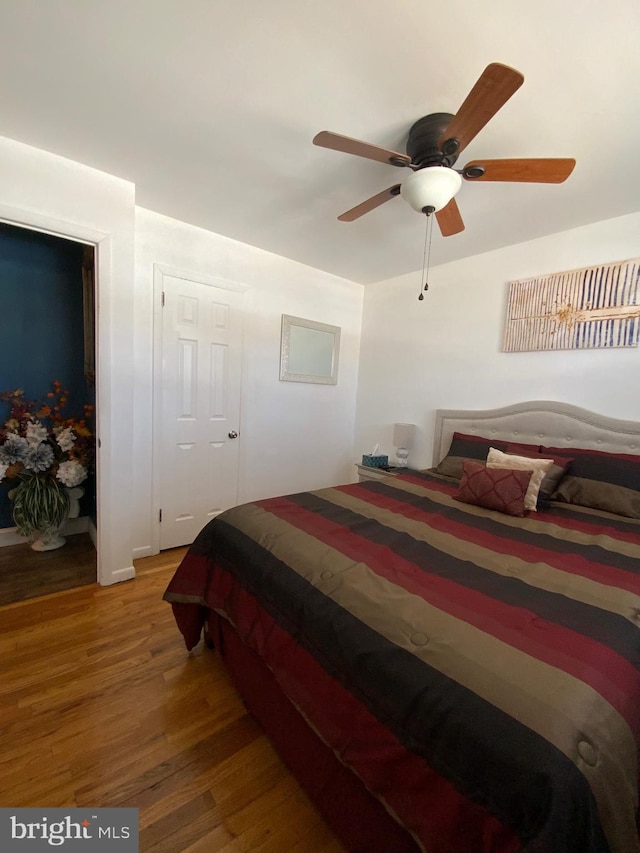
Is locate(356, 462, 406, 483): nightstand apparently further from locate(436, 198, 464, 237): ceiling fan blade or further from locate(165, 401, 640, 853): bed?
locate(436, 198, 464, 237): ceiling fan blade

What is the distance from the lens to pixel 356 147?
1298mm

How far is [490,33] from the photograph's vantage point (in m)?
1.13

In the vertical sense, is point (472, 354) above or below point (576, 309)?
below

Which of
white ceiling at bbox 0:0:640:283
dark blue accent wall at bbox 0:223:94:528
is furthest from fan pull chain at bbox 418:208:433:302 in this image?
dark blue accent wall at bbox 0:223:94:528

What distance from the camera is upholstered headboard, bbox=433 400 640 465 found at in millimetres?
2108

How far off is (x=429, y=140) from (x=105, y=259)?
1.86 meters

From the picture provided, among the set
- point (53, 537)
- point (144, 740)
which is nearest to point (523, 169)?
point (144, 740)

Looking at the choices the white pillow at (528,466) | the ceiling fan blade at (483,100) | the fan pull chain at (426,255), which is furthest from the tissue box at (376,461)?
the ceiling fan blade at (483,100)

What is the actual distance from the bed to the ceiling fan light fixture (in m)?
1.44

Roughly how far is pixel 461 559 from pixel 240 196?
7.87 ft

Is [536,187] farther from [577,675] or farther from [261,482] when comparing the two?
[261,482]

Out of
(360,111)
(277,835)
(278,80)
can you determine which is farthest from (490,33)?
(277,835)

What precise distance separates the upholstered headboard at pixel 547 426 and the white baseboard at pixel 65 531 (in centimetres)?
324

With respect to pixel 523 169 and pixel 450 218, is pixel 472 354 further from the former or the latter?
pixel 523 169
